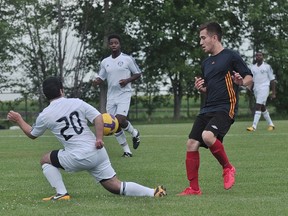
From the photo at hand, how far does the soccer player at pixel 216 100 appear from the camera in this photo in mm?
9922

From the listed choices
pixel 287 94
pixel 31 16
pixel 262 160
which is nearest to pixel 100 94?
pixel 31 16

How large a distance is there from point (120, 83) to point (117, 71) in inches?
12.9

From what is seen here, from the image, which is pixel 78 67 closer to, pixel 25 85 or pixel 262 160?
pixel 25 85

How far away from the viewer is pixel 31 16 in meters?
45.6

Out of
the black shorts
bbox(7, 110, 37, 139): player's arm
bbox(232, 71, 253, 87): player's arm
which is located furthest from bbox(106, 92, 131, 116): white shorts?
bbox(7, 110, 37, 139): player's arm

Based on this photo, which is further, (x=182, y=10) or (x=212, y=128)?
(x=182, y=10)

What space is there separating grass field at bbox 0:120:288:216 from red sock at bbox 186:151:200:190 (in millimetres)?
246

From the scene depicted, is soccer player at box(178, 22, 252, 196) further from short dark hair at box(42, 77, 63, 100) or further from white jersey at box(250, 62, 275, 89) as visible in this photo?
white jersey at box(250, 62, 275, 89)

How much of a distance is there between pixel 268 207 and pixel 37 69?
1493 inches

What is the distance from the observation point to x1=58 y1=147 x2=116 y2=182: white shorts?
30.3 feet

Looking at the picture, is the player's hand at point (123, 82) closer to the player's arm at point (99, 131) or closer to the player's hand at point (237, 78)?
the player's hand at point (237, 78)

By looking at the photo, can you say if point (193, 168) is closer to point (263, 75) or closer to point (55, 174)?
point (55, 174)

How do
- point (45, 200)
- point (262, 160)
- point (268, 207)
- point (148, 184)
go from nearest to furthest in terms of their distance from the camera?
1. point (268, 207)
2. point (45, 200)
3. point (148, 184)
4. point (262, 160)

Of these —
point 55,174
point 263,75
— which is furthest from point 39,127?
point 263,75
